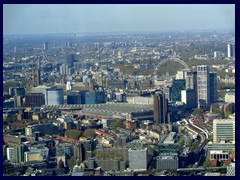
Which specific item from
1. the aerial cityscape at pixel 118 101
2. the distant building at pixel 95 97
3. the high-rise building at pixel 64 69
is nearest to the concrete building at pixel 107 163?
the aerial cityscape at pixel 118 101

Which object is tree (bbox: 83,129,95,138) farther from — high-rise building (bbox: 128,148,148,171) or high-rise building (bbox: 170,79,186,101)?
high-rise building (bbox: 170,79,186,101)

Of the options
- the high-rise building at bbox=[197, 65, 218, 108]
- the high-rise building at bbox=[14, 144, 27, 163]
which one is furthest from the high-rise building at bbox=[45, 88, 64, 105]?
the high-rise building at bbox=[14, 144, 27, 163]

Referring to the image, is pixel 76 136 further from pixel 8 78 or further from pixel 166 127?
pixel 8 78

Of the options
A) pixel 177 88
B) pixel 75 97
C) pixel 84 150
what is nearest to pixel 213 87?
pixel 177 88

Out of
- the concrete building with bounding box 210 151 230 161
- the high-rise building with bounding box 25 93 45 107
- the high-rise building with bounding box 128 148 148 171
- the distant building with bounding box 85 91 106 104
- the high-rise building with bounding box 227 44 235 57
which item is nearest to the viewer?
the high-rise building with bounding box 128 148 148 171

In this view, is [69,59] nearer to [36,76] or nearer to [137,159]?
[36,76]
